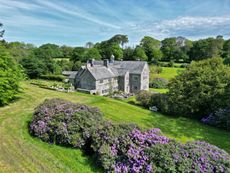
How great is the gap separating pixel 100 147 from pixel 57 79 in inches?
1820

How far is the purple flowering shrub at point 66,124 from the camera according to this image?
Result: 12.4 meters

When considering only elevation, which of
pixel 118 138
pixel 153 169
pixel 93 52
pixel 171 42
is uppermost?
pixel 171 42

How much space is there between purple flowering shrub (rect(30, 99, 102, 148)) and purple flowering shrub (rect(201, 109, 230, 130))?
14190 millimetres

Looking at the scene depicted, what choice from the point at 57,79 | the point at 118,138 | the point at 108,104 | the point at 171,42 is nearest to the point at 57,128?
the point at 118,138

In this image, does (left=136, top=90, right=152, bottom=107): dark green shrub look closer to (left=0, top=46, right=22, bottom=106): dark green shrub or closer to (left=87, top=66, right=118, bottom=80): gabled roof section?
(left=87, top=66, right=118, bottom=80): gabled roof section

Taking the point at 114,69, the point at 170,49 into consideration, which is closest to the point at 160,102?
the point at 114,69

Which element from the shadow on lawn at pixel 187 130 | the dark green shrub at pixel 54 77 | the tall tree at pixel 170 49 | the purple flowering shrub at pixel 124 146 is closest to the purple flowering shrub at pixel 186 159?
the purple flowering shrub at pixel 124 146

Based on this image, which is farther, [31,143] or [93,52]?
[93,52]

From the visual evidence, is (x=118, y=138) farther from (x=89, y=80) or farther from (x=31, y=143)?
(x=89, y=80)

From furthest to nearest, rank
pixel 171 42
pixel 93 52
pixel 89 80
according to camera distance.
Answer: pixel 171 42
pixel 93 52
pixel 89 80

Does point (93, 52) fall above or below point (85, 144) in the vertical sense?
above

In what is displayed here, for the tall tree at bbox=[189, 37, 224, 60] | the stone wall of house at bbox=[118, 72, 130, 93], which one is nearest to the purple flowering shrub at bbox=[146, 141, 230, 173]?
the stone wall of house at bbox=[118, 72, 130, 93]

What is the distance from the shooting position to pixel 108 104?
25328mm

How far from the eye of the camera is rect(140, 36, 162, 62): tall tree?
82.9m
